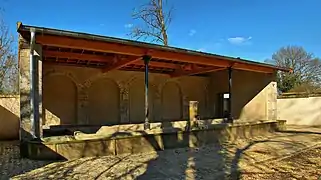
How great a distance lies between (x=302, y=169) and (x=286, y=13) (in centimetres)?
822

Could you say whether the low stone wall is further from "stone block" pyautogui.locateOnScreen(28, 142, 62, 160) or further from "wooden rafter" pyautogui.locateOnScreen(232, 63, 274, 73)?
"wooden rafter" pyautogui.locateOnScreen(232, 63, 274, 73)

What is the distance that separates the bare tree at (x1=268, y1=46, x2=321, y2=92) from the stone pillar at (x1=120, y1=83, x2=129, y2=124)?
1283 cm

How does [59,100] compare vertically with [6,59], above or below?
below

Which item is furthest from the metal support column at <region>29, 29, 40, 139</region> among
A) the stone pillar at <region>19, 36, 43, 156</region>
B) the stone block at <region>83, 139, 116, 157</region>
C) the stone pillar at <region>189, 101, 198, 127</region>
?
the stone pillar at <region>189, 101, 198, 127</region>

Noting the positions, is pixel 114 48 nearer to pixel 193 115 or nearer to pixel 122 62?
pixel 122 62

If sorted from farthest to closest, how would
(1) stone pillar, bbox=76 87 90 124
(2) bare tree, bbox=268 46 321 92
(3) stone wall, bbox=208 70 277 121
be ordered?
(2) bare tree, bbox=268 46 321 92 → (3) stone wall, bbox=208 70 277 121 → (1) stone pillar, bbox=76 87 90 124

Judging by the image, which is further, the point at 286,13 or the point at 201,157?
the point at 286,13

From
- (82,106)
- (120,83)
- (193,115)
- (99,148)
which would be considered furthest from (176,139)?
(120,83)

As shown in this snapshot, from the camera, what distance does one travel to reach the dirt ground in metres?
4.67

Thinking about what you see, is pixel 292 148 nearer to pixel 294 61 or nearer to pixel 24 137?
pixel 24 137

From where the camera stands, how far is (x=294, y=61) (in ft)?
73.5

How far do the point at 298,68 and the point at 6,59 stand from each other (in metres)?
21.0

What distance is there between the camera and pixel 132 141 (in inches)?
260

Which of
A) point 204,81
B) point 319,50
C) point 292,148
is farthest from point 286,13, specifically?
point 319,50
